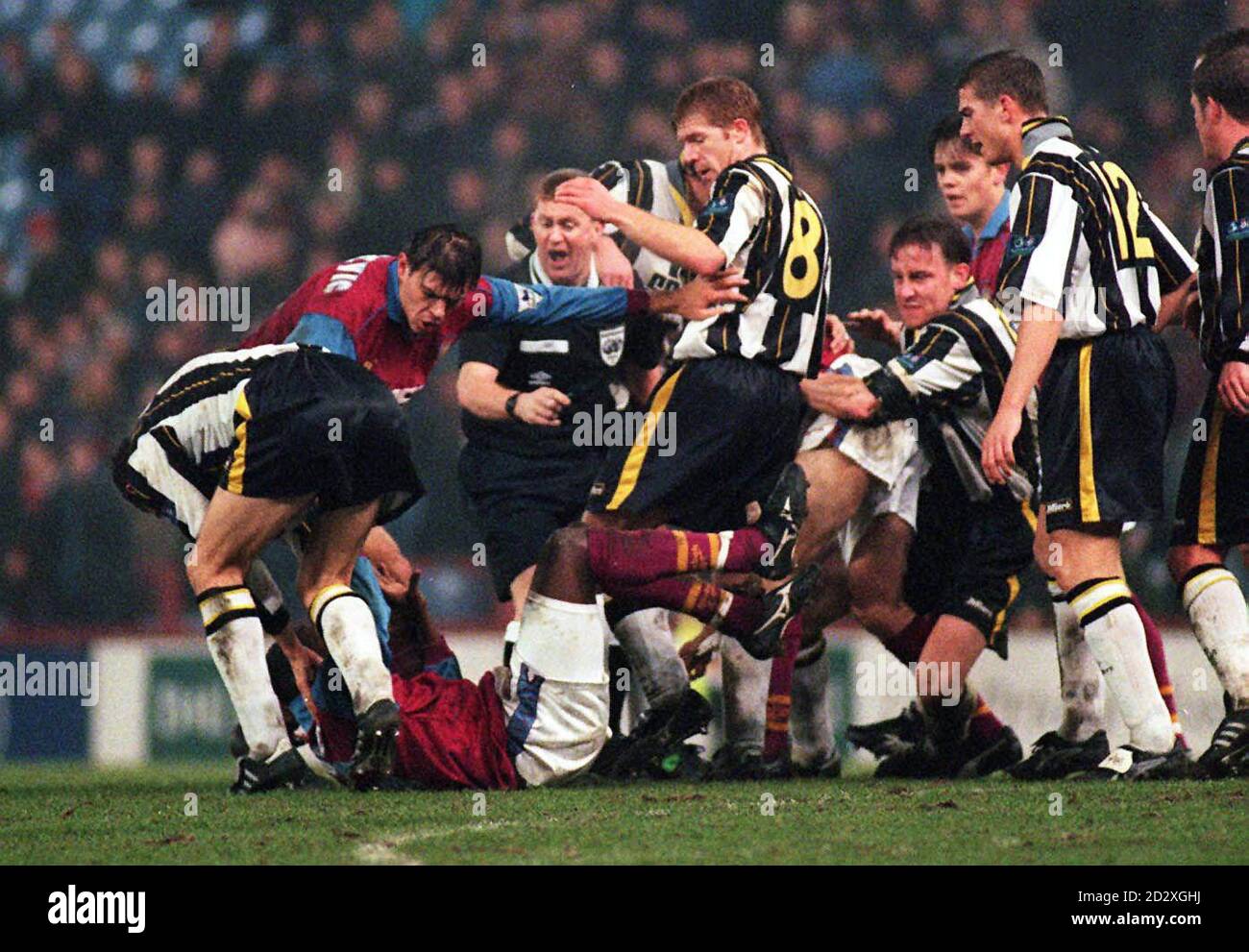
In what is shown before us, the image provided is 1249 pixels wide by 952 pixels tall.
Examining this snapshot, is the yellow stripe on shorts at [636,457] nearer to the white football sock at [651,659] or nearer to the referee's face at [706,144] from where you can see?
the white football sock at [651,659]

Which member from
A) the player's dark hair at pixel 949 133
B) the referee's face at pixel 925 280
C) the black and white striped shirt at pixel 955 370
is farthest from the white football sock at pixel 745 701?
the player's dark hair at pixel 949 133

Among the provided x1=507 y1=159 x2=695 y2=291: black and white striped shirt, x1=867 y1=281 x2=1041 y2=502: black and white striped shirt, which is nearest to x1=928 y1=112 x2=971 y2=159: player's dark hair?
x1=867 y1=281 x2=1041 y2=502: black and white striped shirt

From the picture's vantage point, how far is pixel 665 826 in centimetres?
423

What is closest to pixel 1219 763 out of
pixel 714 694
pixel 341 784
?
pixel 341 784

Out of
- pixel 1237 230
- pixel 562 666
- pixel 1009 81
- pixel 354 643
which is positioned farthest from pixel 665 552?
pixel 1237 230

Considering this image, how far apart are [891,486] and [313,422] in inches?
80.7

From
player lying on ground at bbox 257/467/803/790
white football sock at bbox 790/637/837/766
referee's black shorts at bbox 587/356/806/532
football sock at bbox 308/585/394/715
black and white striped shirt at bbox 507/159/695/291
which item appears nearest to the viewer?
football sock at bbox 308/585/394/715

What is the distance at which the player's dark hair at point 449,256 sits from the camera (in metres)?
5.32

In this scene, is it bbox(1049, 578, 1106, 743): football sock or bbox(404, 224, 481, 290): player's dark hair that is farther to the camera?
bbox(1049, 578, 1106, 743): football sock

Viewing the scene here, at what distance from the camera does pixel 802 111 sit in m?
11.3

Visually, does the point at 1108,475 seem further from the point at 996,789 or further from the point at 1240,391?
the point at 996,789

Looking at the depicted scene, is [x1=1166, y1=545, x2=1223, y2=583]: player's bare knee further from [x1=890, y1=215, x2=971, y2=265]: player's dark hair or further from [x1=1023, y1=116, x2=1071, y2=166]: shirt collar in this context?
[x1=890, y1=215, x2=971, y2=265]: player's dark hair

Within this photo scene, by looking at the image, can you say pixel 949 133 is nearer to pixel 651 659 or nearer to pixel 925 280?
pixel 925 280

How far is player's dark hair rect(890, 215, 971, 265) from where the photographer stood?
6.26 metres
